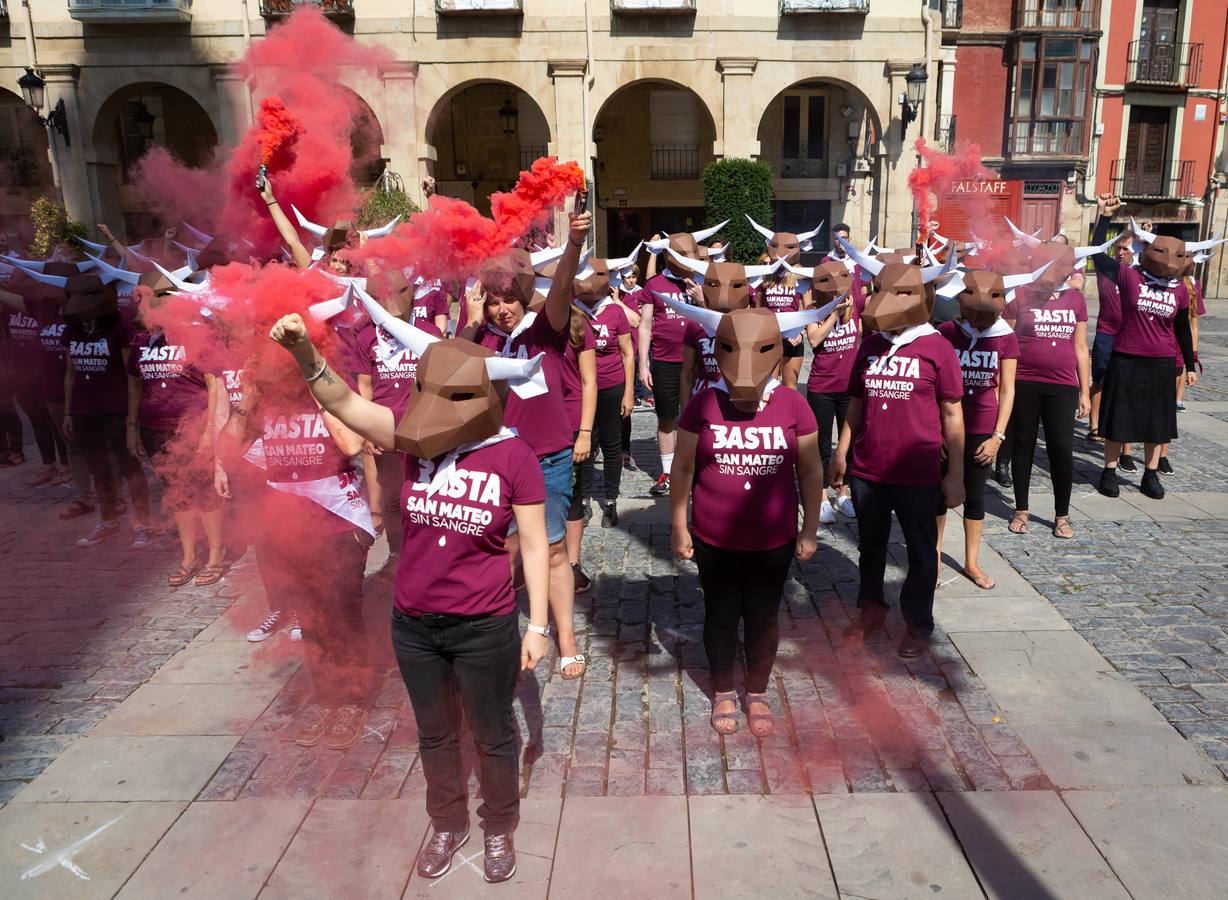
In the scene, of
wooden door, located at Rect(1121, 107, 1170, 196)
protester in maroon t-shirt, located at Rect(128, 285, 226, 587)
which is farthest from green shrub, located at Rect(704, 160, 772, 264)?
wooden door, located at Rect(1121, 107, 1170, 196)

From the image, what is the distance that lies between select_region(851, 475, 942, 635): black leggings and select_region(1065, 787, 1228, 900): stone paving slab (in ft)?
4.28

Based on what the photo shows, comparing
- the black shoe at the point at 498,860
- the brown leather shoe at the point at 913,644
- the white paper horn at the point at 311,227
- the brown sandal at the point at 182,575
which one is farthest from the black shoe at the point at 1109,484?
the brown sandal at the point at 182,575

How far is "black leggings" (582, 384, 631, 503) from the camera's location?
701 cm

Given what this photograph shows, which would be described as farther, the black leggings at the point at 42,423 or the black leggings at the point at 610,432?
the black leggings at the point at 42,423

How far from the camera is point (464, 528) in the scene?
3135 millimetres

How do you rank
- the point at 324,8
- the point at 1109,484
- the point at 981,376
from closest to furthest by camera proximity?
the point at 981,376 → the point at 1109,484 → the point at 324,8

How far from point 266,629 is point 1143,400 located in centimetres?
726

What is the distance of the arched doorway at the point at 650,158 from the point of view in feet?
88.7

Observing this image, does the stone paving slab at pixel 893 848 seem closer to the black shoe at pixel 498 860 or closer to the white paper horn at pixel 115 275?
the black shoe at pixel 498 860

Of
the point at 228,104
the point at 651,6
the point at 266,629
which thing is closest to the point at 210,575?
the point at 266,629

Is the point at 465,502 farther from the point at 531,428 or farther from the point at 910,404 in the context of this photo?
the point at 910,404

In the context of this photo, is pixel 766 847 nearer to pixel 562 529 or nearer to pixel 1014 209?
pixel 562 529

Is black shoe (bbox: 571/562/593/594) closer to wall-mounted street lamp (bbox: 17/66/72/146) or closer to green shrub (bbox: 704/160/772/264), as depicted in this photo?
green shrub (bbox: 704/160/772/264)

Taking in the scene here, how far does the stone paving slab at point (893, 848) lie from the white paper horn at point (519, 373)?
6.70 ft
